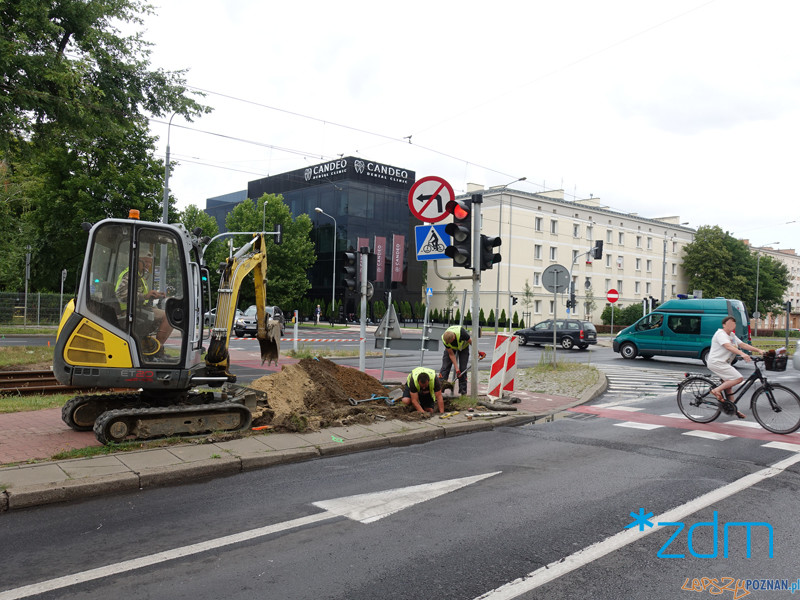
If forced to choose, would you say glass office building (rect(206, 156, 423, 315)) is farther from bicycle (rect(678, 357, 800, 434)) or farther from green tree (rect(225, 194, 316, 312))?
bicycle (rect(678, 357, 800, 434))

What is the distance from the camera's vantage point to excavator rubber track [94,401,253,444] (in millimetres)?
6438

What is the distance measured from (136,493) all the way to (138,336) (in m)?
2.10

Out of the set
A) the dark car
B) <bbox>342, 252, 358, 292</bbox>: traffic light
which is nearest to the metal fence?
<bbox>342, 252, 358, 292</bbox>: traffic light

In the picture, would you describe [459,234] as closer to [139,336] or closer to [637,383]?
[139,336]

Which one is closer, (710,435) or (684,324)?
(710,435)

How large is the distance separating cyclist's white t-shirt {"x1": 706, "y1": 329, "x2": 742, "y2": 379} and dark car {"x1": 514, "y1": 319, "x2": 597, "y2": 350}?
19.8 metres

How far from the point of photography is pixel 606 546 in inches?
164

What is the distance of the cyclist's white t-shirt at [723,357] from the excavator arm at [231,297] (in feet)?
22.4

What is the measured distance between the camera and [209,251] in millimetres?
54344

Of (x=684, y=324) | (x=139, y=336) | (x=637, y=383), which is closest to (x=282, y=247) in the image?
(x=684, y=324)

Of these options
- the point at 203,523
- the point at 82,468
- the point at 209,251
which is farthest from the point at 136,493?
the point at 209,251

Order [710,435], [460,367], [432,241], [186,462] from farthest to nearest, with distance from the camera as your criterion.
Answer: [460,367]
[432,241]
[710,435]
[186,462]

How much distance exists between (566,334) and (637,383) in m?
14.7

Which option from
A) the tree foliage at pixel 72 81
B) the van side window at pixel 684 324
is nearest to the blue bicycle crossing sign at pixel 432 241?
the tree foliage at pixel 72 81
